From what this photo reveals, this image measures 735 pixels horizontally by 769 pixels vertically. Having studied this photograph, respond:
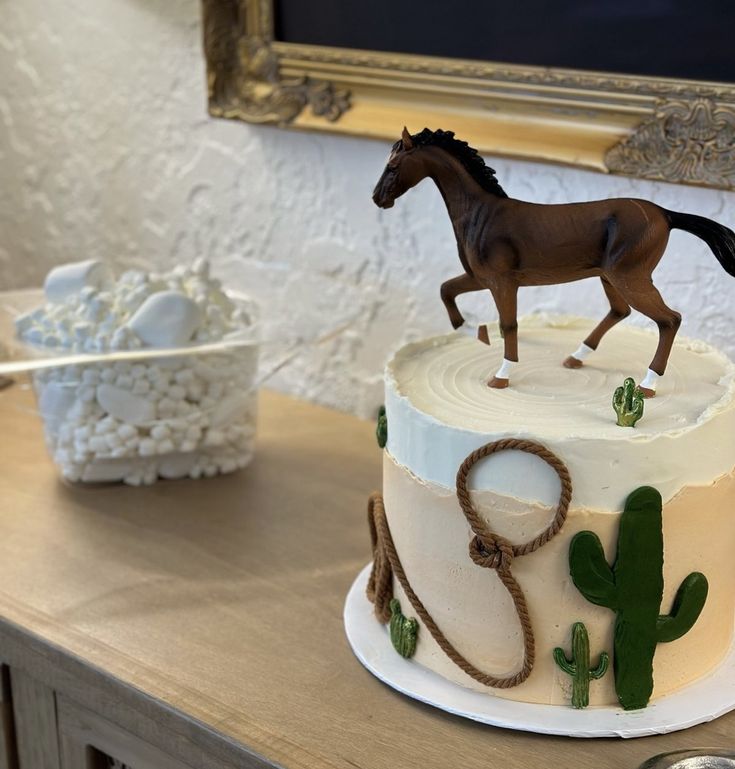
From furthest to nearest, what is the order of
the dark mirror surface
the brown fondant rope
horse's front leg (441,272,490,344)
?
the dark mirror surface, horse's front leg (441,272,490,344), the brown fondant rope

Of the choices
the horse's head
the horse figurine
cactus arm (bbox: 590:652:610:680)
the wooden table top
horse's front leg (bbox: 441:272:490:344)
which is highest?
the horse's head

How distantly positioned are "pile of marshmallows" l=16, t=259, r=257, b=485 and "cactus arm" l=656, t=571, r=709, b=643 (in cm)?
50

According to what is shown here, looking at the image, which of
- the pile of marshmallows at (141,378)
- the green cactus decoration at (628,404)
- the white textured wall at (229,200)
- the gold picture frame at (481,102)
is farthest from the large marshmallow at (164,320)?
the green cactus decoration at (628,404)

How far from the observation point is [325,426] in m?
1.23

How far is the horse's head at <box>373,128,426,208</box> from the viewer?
28.9 inches

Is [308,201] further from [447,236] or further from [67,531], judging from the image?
[67,531]

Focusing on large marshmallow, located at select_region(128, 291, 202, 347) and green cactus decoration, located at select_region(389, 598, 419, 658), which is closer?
green cactus decoration, located at select_region(389, 598, 419, 658)

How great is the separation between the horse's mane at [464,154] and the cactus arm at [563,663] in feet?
0.95

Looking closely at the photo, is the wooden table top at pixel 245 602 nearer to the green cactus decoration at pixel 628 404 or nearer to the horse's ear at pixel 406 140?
the green cactus decoration at pixel 628 404

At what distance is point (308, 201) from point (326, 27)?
19 centimetres

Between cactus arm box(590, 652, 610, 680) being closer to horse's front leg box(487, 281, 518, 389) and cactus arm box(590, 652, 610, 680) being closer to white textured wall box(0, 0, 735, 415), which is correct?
horse's front leg box(487, 281, 518, 389)

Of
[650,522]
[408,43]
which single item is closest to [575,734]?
[650,522]

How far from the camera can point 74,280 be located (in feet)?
3.55

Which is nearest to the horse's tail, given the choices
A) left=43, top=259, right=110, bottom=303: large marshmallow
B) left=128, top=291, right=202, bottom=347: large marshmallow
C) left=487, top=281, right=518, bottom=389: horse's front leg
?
left=487, top=281, right=518, bottom=389: horse's front leg
